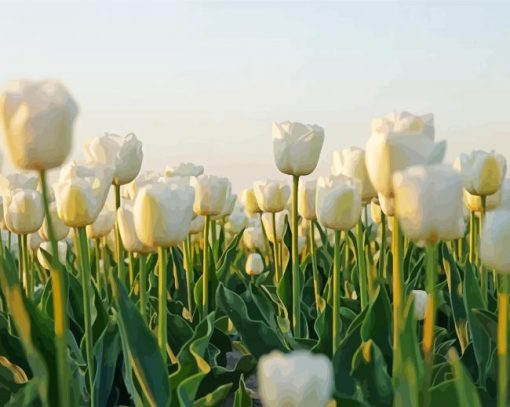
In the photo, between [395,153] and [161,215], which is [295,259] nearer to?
[161,215]

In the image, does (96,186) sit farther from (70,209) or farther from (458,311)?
(458,311)

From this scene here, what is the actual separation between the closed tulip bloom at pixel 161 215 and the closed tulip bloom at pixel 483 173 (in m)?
1.09

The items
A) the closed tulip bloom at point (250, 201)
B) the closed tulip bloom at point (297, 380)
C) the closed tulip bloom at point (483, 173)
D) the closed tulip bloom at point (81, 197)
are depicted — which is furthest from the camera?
the closed tulip bloom at point (250, 201)

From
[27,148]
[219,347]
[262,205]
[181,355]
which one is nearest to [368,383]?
[181,355]

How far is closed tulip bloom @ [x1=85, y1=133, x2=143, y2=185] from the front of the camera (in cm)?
231

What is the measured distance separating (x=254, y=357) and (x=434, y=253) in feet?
3.08

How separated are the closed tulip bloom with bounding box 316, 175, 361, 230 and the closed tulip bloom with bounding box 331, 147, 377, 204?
4 centimetres

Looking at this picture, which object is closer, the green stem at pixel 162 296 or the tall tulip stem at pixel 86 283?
the green stem at pixel 162 296

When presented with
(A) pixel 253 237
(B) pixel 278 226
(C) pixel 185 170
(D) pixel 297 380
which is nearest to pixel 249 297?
(C) pixel 185 170

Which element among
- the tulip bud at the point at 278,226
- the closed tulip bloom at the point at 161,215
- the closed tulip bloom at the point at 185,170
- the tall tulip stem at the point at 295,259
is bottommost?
the tulip bud at the point at 278,226

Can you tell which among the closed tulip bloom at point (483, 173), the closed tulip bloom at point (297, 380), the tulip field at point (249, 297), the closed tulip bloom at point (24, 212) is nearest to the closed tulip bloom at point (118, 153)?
the tulip field at point (249, 297)

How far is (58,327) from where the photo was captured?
1.34m

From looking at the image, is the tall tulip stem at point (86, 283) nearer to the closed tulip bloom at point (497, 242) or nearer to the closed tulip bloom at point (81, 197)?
the closed tulip bloom at point (81, 197)

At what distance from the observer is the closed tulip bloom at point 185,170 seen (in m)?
2.96
